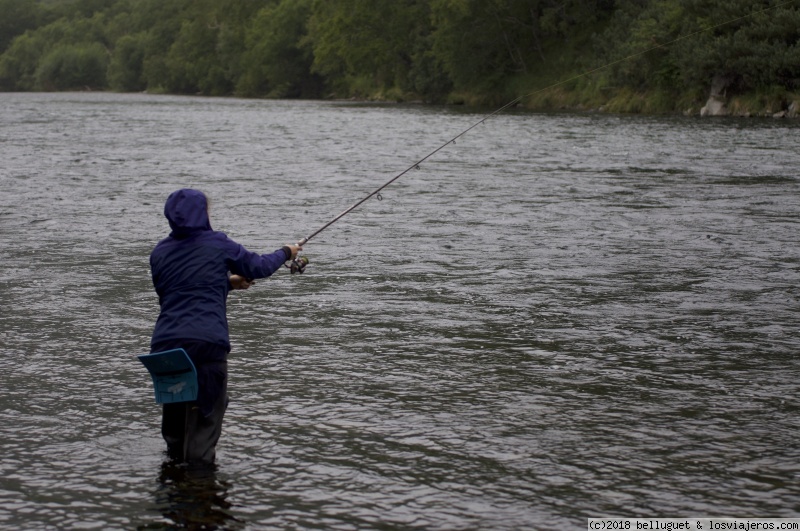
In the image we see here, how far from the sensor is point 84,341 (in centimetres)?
929

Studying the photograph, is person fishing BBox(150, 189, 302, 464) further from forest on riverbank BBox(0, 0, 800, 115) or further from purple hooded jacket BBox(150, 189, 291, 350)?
forest on riverbank BBox(0, 0, 800, 115)

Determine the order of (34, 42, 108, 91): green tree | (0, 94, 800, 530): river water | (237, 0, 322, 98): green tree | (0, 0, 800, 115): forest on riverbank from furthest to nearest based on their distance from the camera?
1. (34, 42, 108, 91): green tree
2. (237, 0, 322, 98): green tree
3. (0, 0, 800, 115): forest on riverbank
4. (0, 94, 800, 530): river water

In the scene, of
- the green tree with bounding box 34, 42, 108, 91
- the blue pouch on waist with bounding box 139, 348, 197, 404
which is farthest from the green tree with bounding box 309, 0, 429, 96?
the blue pouch on waist with bounding box 139, 348, 197, 404

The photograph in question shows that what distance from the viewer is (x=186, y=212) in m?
6.09

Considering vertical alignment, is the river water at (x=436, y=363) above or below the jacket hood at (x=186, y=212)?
below

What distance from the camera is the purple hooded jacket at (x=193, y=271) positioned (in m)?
5.98

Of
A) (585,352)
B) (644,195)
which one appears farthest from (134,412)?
(644,195)

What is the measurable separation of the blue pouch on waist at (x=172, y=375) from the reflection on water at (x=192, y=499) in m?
0.45

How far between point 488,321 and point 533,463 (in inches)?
147

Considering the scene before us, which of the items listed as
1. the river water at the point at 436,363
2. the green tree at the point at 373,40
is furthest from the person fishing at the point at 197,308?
the green tree at the point at 373,40

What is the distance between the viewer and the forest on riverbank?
153 ft

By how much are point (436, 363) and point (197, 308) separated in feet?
9.43

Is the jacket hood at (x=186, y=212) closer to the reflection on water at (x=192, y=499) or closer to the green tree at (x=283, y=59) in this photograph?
the reflection on water at (x=192, y=499)

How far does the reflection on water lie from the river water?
2cm
